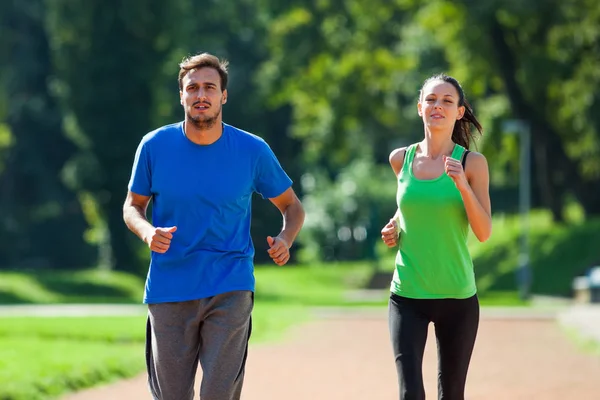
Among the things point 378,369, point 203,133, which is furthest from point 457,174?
point 378,369

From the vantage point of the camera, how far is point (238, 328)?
19.7ft

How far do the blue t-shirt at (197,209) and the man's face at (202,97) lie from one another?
4.4 inches

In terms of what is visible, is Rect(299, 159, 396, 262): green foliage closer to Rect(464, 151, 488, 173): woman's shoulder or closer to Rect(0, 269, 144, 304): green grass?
Rect(0, 269, 144, 304): green grass

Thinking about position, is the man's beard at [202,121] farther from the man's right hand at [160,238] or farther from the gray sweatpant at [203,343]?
the gray sweatpant at [203,343]

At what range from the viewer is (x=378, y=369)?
14.9 metres

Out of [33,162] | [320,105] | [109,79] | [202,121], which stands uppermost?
[109,79]

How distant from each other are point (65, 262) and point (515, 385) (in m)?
45.6

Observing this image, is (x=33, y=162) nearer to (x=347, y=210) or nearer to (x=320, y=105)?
(x=347, y=210)

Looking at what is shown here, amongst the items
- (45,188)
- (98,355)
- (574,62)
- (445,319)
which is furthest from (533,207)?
(445,319)

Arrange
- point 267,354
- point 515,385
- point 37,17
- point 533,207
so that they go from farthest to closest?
point 37,17, point 533,207, point 267,354, point 515,385

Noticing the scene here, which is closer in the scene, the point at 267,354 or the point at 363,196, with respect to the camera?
the point at 267,354

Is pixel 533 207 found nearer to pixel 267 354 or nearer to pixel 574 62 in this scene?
pixel 574 62

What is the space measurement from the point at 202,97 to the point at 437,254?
3.95 feet

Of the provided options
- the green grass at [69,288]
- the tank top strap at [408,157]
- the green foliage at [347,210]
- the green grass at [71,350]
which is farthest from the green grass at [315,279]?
the tank top strap at [408,157]
